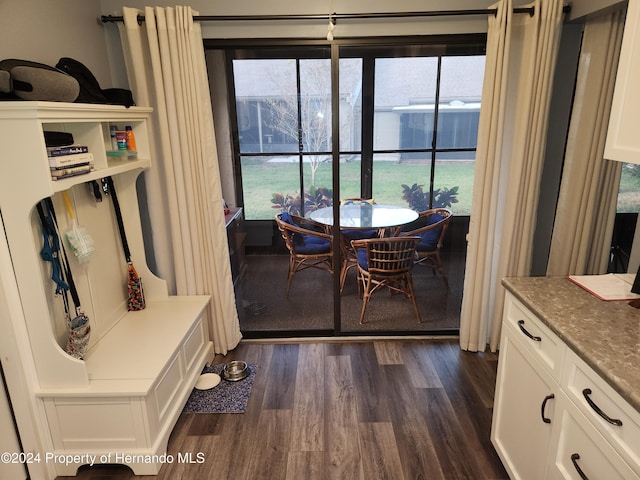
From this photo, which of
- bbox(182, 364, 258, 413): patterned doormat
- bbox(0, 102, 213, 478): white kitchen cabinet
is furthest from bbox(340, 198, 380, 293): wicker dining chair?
bbox(0, 102, 213, 478): white kitchen cabinet

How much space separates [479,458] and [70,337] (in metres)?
2.08

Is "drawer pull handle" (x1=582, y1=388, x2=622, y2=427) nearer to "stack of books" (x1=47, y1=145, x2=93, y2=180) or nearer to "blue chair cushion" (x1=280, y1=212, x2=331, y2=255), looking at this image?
"stack of books" (x1=47, y1=145, x2=93, y2=180)

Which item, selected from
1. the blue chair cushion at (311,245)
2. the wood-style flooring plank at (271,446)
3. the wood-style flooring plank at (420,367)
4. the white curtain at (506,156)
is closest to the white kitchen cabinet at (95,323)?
the wood-style flooring plank at (271,446)

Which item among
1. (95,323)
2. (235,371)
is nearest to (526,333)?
(235,371)

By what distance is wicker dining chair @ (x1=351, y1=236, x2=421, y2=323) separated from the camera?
330 centimetres

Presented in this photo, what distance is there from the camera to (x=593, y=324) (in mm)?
1487

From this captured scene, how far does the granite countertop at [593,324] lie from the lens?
1.21 metres

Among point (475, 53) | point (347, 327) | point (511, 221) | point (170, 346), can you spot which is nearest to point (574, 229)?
point (511, 221)

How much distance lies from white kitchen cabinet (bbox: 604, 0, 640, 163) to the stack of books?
223cm

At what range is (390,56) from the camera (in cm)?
347

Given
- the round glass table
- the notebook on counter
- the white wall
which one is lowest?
the round glass table

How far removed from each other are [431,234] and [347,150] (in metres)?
1.11

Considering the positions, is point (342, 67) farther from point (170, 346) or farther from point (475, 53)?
point (170, 346)

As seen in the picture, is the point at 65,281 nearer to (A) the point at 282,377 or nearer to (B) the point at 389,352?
(A) the point at 282,377
